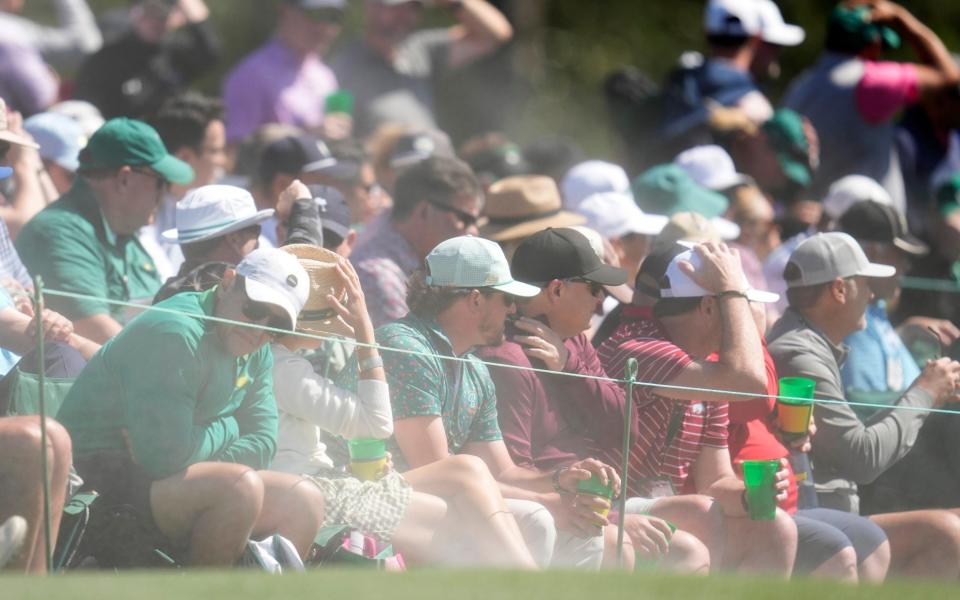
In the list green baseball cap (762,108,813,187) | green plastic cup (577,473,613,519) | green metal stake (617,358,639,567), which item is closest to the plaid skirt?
green plastic cup (577,473,613,519)

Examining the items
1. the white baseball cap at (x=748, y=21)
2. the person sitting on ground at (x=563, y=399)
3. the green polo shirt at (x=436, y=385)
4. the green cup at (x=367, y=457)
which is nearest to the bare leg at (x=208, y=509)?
the green cup at (x=367, y=457)

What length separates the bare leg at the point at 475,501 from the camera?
17.0ft

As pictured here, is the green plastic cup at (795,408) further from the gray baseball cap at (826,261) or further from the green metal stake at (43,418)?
the green metal stake at (43,418)

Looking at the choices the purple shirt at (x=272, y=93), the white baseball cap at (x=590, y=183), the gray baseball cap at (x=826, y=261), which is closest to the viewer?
the gray baseball cap at (x=826, y=261)

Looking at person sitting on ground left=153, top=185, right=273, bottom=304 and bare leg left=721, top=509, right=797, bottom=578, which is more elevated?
person sitting on ground left=153, top=185, right=273, bottom=304

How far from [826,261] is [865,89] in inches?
144

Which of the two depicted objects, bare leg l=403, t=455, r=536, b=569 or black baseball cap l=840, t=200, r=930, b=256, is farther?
black baseball cap l=840, t=200, r=930, b=256

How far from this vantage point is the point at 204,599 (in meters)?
4.29

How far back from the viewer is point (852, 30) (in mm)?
10039

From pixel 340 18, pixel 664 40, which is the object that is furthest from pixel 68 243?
pixel 664 40

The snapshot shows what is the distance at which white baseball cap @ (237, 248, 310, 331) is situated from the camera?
4.95 metres

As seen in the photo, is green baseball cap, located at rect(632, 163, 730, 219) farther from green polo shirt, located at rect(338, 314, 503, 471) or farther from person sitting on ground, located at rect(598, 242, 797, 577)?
green polo shirt, located at rect(338, 314, 503, 471)

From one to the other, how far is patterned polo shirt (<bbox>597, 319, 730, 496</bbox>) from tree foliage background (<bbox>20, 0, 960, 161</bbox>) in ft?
28.5

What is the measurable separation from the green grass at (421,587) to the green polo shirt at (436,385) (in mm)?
502
